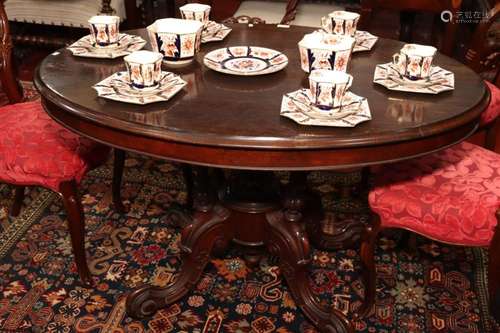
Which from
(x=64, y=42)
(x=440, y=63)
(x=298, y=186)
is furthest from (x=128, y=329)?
(x=64, y=42)

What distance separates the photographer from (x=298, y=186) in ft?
4.71

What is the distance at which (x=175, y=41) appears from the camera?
4.29ft

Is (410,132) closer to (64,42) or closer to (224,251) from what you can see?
(224,251)

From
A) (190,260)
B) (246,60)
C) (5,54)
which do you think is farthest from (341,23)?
(5,54)

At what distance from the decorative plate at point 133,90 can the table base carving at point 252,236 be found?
343mm

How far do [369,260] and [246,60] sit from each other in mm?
615

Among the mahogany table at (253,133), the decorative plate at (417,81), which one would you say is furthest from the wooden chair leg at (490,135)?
Answer: the decorative plate at (417,81)

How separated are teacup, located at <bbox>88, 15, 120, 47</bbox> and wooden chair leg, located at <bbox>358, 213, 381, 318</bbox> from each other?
83cm

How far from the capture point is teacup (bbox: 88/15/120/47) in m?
1.41

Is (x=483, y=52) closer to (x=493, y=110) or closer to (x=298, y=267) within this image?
(x=493, y=110)

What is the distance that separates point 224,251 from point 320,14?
151 centimetres

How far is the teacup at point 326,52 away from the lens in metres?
1.23

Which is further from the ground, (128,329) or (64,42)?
(64,42)

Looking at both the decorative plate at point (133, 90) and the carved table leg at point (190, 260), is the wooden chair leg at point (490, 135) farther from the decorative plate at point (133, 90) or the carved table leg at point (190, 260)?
the decorative plate at point (133, 90)
